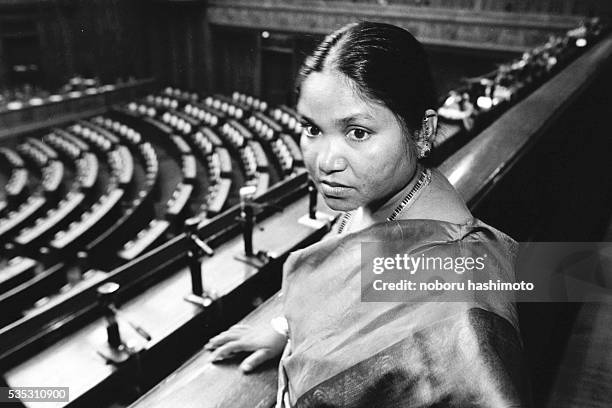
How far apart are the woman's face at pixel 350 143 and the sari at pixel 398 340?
0.32ft

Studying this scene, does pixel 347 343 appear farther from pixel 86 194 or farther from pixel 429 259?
pixel 86 194

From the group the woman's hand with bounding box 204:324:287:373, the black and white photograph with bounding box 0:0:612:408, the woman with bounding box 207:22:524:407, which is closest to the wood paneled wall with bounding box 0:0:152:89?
the black and white photograph with bounding box 0:0:612:408

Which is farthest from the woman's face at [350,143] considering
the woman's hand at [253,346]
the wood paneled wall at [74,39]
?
the wood paneled wall at [74,39]

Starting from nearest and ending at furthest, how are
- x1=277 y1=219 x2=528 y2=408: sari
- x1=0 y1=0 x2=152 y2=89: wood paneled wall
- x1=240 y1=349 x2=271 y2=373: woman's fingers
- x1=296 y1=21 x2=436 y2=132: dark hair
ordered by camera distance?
x1=277 y1=219 x2=528 y2=408: sari, x1=296 y1=21 x2=436 y2=132: dark hair, x1=240 y1=349 x2=271 y2=373: woman's fingers, x1=0 y1=0 x2=152 y2=89: wood paneled wall

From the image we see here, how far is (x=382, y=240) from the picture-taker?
0.89 meters

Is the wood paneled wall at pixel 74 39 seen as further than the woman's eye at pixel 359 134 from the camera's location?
Yes

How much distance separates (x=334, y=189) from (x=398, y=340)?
0.33 meters

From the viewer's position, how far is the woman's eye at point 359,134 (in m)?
0.89

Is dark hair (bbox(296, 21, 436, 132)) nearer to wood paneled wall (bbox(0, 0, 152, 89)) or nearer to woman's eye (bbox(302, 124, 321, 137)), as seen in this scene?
woman's eye (bbox(302, 124, 321, 137))

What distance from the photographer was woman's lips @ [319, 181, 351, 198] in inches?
36.3

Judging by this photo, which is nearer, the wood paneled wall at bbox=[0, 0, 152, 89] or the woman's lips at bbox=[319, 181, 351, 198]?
the woman's lips at bbox=[319, 181, 351, 198]

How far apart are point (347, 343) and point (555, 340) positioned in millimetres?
1057

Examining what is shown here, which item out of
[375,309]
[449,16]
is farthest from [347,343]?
[449,16]

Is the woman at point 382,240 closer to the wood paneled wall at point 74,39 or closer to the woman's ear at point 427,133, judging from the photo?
the woman's ear at point 427,133
